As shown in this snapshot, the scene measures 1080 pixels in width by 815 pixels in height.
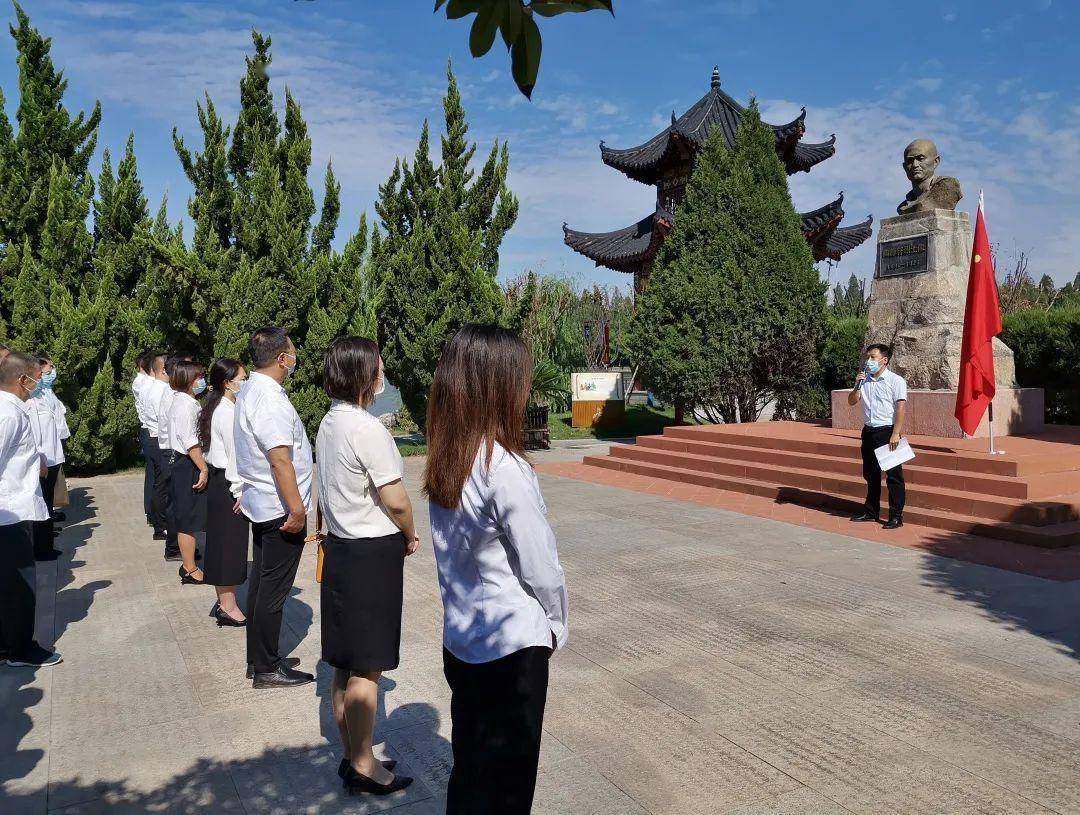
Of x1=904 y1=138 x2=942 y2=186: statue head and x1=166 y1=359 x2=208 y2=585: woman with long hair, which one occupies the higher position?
x1=904 y1=138 x2=942 y2=186: statue head

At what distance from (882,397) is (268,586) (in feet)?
19.4

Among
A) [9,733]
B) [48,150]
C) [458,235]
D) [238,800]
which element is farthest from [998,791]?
[48,150]

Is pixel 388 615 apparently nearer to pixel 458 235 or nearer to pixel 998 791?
pixel 998 791

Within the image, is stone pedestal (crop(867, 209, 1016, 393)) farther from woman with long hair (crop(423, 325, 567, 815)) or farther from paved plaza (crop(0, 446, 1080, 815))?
woman with long hair (crop(423, 325, 567, 815))

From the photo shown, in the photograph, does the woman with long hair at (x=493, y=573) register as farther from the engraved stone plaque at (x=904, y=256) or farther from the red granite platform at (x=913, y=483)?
the engraved stone plaque at (x=904, y=256)

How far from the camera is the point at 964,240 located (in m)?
11.3

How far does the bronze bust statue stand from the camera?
11078mm

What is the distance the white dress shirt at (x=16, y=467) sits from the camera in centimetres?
438

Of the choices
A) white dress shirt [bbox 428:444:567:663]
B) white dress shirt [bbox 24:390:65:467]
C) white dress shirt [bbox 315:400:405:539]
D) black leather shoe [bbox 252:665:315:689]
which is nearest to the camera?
white dress shirt [bbox 428:444:567:663]

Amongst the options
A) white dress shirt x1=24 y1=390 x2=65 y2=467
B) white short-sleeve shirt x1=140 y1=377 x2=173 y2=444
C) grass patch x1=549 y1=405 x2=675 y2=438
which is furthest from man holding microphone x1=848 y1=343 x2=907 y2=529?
grass patch x1=549 y1=405 x2=675 y2=438

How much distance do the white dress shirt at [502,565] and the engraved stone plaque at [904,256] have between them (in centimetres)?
1078

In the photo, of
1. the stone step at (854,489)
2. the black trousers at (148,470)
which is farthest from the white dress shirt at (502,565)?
the black trousers at (148,470)

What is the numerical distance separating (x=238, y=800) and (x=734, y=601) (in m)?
3.55

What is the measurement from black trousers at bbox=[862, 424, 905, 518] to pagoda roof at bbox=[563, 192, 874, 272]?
49.7 feet
